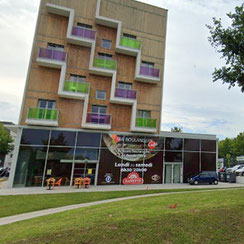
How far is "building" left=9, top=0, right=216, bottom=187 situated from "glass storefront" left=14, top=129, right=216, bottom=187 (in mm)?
92

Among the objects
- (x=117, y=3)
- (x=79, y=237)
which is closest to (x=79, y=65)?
(x=117, y=3)

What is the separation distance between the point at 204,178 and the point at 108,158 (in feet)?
37.9

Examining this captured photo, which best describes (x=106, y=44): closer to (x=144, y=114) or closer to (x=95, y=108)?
(x=95, y=108)

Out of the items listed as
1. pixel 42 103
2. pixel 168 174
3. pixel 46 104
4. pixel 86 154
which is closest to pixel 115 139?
pixel 86 154

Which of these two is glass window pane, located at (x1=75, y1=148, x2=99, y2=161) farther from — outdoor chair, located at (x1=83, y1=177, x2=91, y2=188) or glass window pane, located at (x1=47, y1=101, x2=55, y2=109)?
glass window pane, located at (x1=47, y1=101, x2=55, y2=109)

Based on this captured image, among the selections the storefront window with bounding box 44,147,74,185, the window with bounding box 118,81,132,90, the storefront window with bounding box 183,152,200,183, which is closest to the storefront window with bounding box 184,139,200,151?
the storefront window with bounding box 183,152,200,183

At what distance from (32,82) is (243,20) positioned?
1849 centimetres

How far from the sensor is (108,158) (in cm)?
1844

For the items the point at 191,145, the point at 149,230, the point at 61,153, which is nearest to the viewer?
the point at 149,230

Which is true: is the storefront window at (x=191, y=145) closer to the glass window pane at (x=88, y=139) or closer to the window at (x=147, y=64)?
the window at (x=147, y=64)

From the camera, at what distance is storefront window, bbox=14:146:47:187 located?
16.0 metres

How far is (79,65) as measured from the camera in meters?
19.1

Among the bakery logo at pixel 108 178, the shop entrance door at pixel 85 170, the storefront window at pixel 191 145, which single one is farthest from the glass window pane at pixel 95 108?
the storefront window at pixel 191 145

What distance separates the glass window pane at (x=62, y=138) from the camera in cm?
1711
